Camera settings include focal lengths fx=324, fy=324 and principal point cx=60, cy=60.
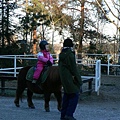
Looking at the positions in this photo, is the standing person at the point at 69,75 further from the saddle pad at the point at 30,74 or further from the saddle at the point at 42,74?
the saddle pad at the point at 30,74

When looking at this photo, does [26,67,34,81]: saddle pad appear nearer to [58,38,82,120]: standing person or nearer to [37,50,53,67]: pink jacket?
[37,50,53,67]: pink jacket

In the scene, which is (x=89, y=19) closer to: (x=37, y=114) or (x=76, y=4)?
(x=76, y=4)

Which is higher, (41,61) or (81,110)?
(41,61)

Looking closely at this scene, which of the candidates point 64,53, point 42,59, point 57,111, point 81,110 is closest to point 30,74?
point 42,59

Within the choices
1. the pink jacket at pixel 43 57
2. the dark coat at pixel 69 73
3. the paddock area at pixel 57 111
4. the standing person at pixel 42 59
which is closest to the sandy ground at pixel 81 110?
the paddock area at pixel 57 111

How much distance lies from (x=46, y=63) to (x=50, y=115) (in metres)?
1.34

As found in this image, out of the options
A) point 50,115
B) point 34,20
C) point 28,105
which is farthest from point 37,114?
point 34,20

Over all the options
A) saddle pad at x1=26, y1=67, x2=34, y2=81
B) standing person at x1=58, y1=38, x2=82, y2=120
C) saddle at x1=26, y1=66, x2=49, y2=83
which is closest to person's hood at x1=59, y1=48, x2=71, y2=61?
standing person at x1=58, y1=38, x2=82, y2=120

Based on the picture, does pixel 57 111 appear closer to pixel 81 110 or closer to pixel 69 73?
pixel 81 110

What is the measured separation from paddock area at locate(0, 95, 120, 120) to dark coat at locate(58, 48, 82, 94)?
1116 mm

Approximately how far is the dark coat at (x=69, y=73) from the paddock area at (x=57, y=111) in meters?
1.12

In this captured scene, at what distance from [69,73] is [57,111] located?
2073 mm

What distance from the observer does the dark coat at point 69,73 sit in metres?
6.59

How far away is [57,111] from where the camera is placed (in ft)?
27.5
